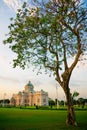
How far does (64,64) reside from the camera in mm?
27812

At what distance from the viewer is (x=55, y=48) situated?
29.1m

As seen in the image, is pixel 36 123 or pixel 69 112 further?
pixel 69 112

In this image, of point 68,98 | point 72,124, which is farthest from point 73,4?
point 72,124

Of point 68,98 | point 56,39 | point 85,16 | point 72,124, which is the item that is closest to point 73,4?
point 85,16

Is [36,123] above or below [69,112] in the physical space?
below

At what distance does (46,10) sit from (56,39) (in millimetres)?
3003

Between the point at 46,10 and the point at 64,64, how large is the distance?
547 centimetres

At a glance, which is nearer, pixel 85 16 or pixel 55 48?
pixel 85 16

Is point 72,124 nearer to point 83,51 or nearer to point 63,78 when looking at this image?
point 63,78

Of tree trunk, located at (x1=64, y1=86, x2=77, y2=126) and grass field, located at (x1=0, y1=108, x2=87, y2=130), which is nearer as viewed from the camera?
grass field, located at (x1=0, y1=108, x2=87, y2=130)

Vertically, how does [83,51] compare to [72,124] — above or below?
above

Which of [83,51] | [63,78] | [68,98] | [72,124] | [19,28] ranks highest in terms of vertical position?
[19,28]

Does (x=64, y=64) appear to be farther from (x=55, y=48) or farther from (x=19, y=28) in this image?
(x=19, y=28)

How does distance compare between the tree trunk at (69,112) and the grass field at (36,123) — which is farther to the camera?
the tree trunk at (69,112)
